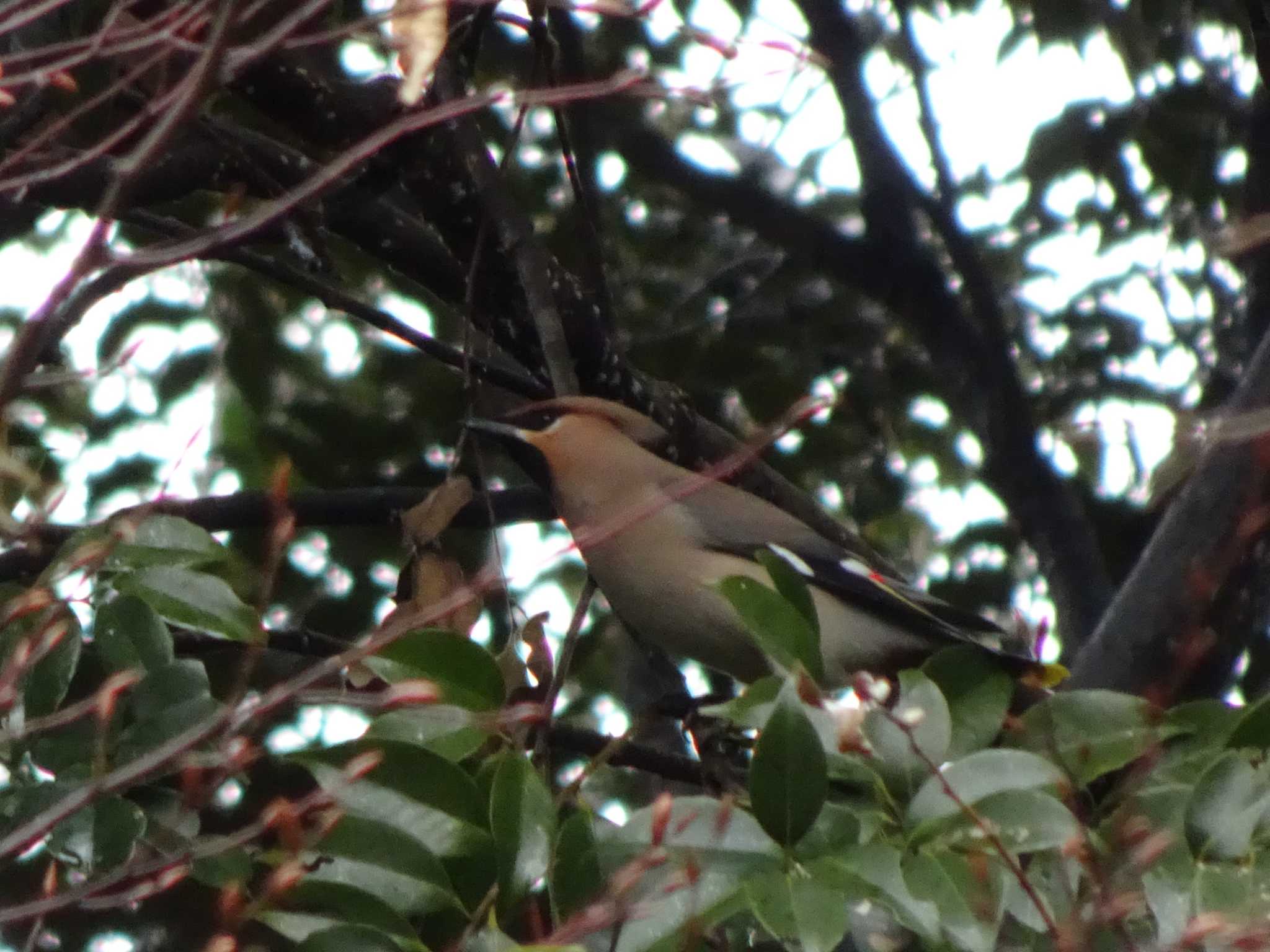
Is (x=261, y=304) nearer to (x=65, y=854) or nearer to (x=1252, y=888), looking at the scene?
(x=65, y=854)

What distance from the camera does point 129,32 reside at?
1.93 m

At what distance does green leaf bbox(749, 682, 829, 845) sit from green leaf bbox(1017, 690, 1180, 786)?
11.4 inches

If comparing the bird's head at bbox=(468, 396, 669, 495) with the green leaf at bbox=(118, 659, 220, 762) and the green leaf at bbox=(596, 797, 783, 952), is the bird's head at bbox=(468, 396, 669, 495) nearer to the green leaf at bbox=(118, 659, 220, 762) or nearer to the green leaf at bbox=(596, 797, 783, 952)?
the green leaf at bbox=(118, 659, 220, 762)

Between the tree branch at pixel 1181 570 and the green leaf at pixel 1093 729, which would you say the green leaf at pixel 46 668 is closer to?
the green leaf at pixel 1093 729

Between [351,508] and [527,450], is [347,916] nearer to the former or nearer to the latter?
[351,508]

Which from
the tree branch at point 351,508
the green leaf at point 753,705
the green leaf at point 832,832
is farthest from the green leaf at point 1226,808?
the tree branch at point 351,508

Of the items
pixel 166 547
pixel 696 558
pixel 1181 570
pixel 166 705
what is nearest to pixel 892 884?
pixel 166 705

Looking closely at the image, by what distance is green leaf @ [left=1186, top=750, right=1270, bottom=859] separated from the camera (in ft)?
6.23

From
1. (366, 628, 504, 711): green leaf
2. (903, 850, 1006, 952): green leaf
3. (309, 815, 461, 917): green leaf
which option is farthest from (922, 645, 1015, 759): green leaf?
(309, 815, 461, 917): green leaf

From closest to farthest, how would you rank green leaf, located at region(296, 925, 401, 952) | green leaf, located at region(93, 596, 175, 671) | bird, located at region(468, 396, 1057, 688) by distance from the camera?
1. green leaf, located at region(296, 925, 401, 952)
2. green leaf, located at region(93, 596, 175, 671)
3. bird, located at region(468, 396, 1057, 688)

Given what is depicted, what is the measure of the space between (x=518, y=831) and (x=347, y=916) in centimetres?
19

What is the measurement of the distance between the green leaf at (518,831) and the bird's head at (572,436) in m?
1.94

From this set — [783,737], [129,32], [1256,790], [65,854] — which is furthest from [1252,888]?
[129,32]

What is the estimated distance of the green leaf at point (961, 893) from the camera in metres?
1.74
